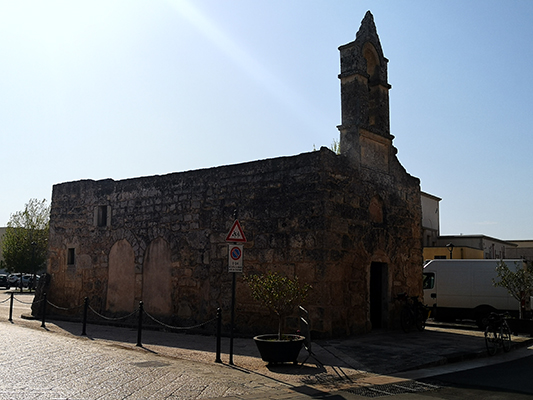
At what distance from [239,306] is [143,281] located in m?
3.58

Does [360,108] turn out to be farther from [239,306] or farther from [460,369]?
[460,369]

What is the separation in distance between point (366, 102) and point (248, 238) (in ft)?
15.4

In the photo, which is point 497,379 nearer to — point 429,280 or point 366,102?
point 366,102

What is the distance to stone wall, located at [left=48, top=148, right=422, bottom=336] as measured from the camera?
1142cm

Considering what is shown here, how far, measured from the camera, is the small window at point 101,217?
52.5 feet

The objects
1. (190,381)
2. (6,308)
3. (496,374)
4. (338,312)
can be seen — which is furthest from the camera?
(6,308)

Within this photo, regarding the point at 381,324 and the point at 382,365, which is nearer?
the point at 382,365

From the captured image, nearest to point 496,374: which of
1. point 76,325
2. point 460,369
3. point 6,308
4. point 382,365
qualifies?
point 460,369

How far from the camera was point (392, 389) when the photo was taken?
7.10 metres

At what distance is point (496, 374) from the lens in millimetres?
8336

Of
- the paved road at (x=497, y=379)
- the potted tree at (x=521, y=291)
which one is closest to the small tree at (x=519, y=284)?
the potted tree at (x=521, y=291)

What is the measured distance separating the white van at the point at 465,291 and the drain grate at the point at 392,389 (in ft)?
31.8

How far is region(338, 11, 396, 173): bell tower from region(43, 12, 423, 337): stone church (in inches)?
1.2

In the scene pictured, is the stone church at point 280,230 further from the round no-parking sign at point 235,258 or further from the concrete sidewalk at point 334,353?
the round no-parking sign at point 235,258
